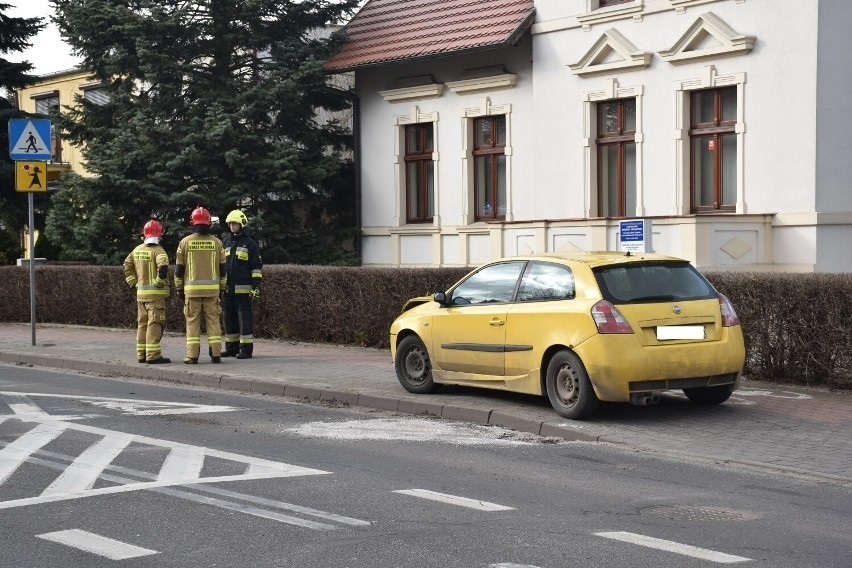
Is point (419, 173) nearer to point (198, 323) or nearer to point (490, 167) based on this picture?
point (490, 167)

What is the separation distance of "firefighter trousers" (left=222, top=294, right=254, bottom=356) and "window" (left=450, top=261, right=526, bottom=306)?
4.86 metres

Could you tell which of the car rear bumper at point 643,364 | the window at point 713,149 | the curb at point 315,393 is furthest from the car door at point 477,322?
the window at point 713,149

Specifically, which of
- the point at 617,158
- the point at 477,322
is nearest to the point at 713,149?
the point at 617,158

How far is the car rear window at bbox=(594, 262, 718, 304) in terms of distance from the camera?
444 inches

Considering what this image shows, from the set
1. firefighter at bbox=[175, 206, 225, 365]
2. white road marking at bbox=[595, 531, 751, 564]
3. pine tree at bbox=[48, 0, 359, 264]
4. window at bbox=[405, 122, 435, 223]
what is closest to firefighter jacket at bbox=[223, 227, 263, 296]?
firefighter at bbox=[175, 206, 225, 365]

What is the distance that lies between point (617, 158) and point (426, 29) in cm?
539

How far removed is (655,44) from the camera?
22.7 m

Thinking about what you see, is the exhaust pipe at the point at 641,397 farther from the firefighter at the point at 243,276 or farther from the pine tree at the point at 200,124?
the pine tree at the point at 200,124

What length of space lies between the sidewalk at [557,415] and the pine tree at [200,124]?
818cm

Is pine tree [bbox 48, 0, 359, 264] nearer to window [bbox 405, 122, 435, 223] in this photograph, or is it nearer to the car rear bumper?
window [bbox 405, 122, 435, 223]

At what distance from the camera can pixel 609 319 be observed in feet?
36.1

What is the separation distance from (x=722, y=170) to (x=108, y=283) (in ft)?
36.4

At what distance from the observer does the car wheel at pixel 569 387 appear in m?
11.1

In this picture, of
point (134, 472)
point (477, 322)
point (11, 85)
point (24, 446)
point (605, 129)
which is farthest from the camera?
point (11, 85)
